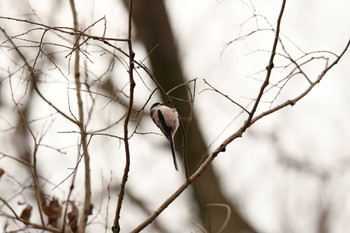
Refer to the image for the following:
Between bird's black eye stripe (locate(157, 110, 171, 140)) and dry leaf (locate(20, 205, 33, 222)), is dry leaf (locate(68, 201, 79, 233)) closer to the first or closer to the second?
dry leaf (locate(20, 205, 33, 222))

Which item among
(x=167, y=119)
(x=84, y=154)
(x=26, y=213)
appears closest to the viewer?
(x=167, y=119)

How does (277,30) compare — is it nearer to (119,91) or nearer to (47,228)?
(119,91)

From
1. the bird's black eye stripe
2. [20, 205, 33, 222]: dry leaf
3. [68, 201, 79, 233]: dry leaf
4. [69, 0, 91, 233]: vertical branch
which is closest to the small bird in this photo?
the bird's black eye stripe

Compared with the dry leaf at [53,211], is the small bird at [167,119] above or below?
above

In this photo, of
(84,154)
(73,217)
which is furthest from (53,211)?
(84,154)

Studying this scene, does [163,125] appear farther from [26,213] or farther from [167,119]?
[26,213]

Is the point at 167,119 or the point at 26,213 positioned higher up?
the point at 167,119

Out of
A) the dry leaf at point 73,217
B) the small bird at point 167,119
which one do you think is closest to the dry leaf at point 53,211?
the dry leaf at point 73,217

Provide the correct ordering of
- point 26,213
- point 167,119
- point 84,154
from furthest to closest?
point 84,154, point 26,213, point 167,119

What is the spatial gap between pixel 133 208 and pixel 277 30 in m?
5.94

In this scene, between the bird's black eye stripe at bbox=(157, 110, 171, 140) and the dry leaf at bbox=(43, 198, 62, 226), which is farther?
the dry leaf at bbox=(43, 198, 62, 226)

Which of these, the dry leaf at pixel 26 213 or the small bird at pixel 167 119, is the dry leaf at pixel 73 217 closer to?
the dry leaf at pixel 26 213

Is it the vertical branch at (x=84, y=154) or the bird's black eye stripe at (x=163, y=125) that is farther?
the vertical branch at (x=84, y=154)

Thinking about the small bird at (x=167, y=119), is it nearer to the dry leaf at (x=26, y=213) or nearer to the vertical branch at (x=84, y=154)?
the vertical branch at (x=84, y=154)
